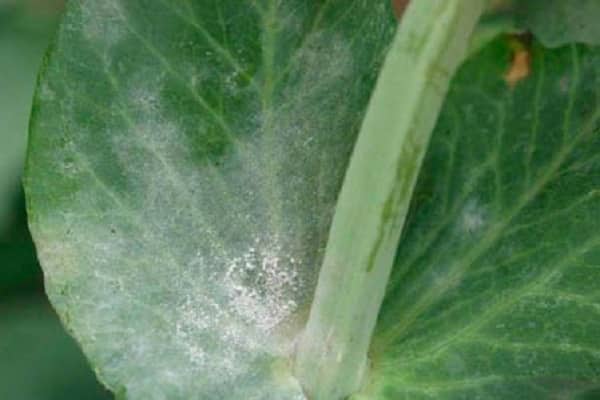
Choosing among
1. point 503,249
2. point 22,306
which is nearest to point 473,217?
point 503,249

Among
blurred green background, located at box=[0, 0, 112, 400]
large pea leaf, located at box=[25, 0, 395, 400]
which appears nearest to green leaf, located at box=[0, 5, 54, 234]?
blurred green background, located at box=[0, 0, 112, 400]

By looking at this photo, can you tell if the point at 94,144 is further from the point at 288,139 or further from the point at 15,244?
the point at 15,244

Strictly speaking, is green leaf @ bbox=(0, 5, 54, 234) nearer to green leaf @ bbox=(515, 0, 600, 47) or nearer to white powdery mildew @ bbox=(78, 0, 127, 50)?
white powdery mildew @ bbox=(78, 0, 127, 50)

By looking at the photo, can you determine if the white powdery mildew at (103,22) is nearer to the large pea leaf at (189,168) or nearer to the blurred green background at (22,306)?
the large pea leaf at (189,168)

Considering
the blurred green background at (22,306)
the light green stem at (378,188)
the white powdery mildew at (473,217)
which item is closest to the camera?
the light green stem at (378,188)

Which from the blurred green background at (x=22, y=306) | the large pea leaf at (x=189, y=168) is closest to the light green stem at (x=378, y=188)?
the large pea leaf at (x=189, y=168)

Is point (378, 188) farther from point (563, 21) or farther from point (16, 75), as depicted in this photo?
point (16, 75)
